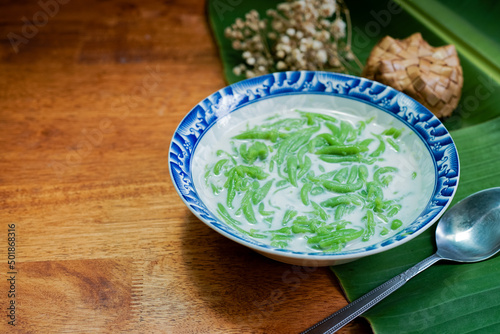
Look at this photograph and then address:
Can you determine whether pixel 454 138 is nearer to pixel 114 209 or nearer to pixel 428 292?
pixel 428 292

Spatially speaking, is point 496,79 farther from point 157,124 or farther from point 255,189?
point 157,124

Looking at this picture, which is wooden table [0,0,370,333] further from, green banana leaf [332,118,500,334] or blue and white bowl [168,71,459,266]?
blue and white bowl [168,71,459,266]

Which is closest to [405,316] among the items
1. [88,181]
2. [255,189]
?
[255,189]

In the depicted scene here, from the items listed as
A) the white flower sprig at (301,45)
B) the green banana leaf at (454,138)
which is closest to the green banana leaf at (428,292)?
the green banana leaf at (454,138)

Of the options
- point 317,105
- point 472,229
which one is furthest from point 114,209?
point 472,229

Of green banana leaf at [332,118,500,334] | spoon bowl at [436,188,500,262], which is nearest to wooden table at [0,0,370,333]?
green banana leaf at [332,118,500,334]

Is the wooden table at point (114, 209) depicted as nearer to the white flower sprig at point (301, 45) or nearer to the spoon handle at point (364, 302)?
the spoon handle at point (364, 302)
